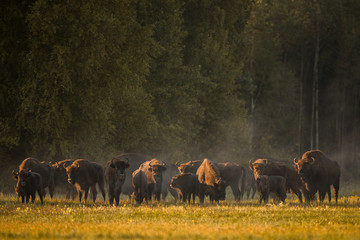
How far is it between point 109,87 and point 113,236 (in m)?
20.9

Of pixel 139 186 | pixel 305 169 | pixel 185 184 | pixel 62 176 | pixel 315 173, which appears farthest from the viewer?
pixel 62 176

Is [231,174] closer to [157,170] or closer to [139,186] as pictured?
[157,170]

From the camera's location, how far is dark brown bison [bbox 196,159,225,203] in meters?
25.2

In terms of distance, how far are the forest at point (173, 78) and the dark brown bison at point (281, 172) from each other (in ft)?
31.0

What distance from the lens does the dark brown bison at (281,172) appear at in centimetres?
2623

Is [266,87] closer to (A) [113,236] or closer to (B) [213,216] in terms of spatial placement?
(B) [213,216]

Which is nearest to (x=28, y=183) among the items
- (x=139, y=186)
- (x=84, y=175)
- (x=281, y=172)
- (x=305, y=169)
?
(x=84, y=175)

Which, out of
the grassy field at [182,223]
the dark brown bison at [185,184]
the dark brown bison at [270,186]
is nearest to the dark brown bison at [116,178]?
the dark brown bison at [185,184]

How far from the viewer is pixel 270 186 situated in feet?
79.9

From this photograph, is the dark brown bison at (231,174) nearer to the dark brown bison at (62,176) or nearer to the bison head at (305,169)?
the bison head at (305,169)

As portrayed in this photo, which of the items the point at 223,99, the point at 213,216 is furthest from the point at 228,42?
the point at 213,216

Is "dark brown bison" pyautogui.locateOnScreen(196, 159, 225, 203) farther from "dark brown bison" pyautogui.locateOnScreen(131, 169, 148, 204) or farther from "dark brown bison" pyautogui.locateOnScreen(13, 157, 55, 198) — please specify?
"dark brown bison" pyautogui.locateOnScreen(13, 157, 55, 198)

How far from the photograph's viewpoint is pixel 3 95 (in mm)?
30438

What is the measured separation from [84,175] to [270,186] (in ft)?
24.3
